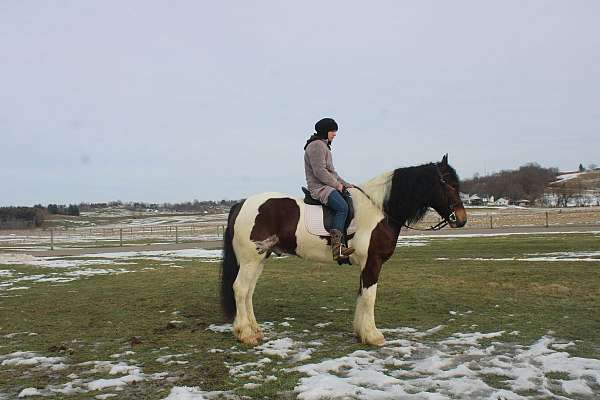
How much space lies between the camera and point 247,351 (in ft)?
19.1

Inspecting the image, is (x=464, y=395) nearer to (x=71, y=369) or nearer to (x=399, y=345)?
(x=399, y=345)

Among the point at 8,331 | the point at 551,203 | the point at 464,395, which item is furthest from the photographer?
the point at 551,203

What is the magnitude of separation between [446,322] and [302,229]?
277 centimetres

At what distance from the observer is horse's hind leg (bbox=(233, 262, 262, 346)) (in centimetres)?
627

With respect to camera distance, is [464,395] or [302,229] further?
[302,229]

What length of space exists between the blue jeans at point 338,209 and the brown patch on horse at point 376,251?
0.46 metres

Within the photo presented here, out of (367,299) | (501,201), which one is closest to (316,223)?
(367,299)

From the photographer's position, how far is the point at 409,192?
648 centimetres

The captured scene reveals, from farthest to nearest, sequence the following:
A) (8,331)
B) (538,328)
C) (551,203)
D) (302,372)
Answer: (551,203)
(8,331)
(538,328)
(302,372)

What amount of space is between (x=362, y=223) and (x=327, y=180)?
79 centimetres

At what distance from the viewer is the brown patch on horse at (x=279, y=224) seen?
21.7 ft

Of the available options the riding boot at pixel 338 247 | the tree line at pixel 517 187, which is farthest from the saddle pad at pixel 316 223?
the tree line at pixel 517 187

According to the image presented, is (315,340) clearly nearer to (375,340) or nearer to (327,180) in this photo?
(375,340)

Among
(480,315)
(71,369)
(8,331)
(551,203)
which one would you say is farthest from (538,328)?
(551,203)
